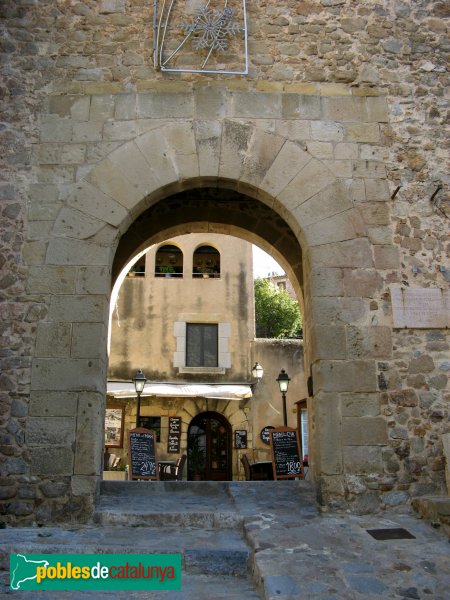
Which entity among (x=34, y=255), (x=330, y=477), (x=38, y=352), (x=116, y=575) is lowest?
(x=116, y=575)

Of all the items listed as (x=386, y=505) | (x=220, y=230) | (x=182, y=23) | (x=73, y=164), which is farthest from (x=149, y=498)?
(x=182, y=23)

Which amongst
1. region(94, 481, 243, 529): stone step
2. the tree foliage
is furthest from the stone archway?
the tree foliage

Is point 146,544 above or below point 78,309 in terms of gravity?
below

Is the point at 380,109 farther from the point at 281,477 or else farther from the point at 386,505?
the point at 281,477

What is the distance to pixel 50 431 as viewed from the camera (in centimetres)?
499

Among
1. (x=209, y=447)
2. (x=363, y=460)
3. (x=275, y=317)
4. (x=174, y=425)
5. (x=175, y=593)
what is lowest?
(x=175, y=593)

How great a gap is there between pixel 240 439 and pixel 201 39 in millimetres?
10312

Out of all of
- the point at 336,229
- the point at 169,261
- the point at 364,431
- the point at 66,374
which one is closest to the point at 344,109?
the point at 336,229

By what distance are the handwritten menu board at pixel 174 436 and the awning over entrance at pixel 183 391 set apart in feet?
2.91

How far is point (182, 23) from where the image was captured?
6328mm

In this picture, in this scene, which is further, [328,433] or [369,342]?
[369,342]

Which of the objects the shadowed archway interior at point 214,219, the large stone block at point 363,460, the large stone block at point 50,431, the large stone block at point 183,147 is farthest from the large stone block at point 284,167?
the large stone block at point 50,431

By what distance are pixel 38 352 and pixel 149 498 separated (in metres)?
1.70

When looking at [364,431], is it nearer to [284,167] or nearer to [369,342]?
[369,342]
